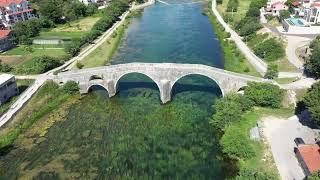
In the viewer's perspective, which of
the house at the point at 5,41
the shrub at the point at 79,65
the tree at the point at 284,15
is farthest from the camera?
the tree at the point at 284,15

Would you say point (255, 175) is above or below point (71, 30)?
below

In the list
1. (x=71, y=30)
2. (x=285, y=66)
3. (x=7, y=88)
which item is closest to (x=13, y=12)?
(x=71, y=30)

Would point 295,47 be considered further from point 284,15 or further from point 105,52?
point 105,52

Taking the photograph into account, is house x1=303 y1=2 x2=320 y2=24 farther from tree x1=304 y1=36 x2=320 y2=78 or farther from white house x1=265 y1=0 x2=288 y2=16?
tree x1=304 y1=36 x2=320 y2=78

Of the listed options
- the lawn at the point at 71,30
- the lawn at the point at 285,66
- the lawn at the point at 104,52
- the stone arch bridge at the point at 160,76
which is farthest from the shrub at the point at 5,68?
the lawn at the point at 285,66

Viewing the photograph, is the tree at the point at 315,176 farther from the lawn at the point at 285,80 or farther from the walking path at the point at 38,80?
the walking path at the point at 38,80

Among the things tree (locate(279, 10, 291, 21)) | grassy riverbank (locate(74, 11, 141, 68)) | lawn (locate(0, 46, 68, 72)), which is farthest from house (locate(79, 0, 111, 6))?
tree (locate(279, 10, 291, 21))

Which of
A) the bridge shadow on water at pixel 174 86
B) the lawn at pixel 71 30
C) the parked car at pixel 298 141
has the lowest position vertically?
the parked car at pixel 298 141
